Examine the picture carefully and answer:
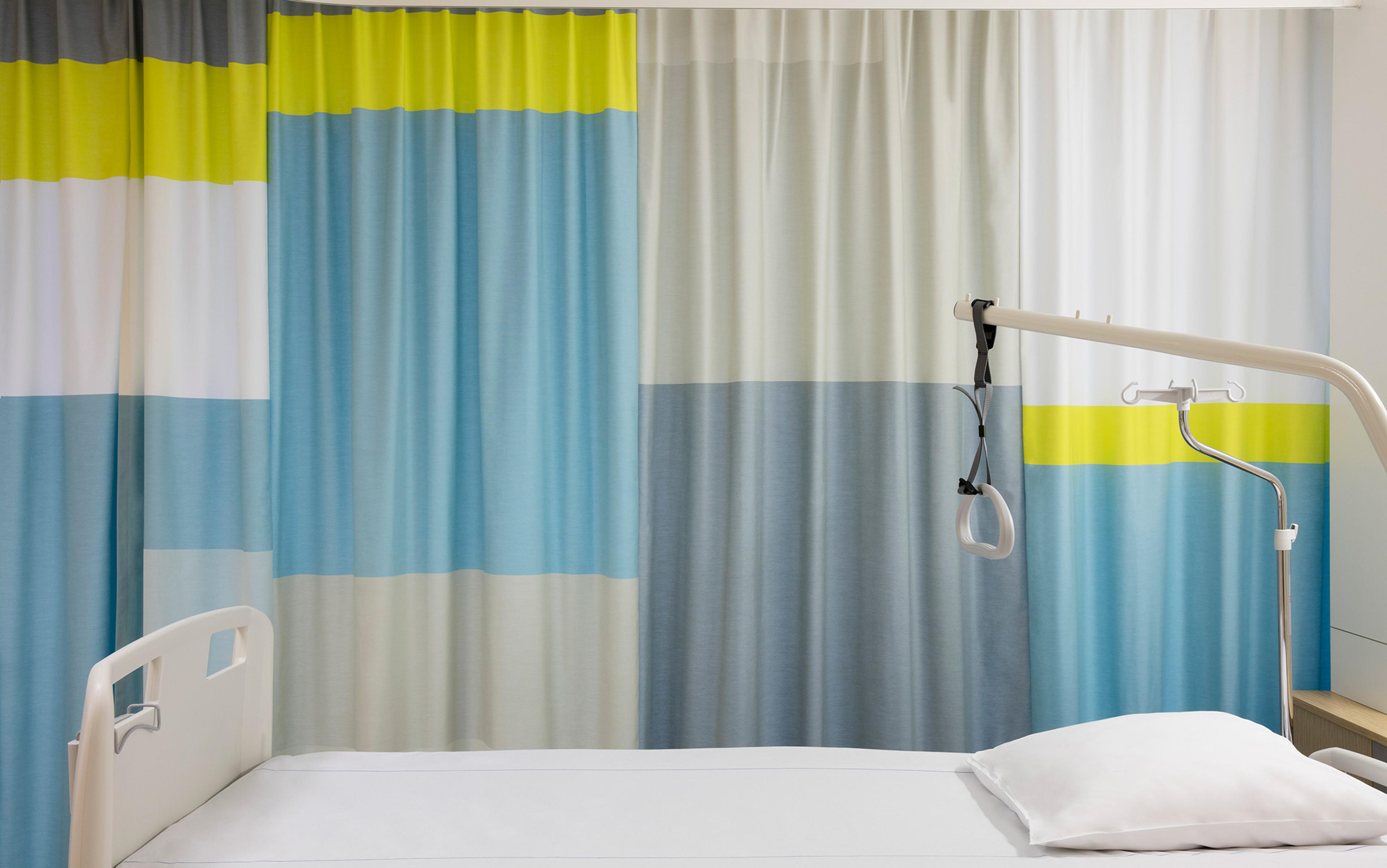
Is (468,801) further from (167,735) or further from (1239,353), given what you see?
(1239,353)

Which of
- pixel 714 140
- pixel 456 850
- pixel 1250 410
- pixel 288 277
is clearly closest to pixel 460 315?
pixel 288 277

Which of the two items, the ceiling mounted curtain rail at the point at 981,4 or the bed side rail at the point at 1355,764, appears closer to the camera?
the bed side rail at the point at 1355,764

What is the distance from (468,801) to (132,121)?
1.93 metres

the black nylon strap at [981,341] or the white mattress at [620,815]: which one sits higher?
the black nylon strap at [981,341]

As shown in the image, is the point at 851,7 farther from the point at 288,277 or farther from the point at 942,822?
the point at 942,822

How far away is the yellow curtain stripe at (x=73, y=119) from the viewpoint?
6.44ft

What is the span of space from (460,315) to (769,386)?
841mm

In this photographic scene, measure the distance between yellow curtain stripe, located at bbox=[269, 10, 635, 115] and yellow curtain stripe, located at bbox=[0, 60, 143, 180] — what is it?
384mm

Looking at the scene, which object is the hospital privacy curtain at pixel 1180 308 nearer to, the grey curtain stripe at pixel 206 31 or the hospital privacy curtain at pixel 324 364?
the hospital privacy curtain at pixel 324 364

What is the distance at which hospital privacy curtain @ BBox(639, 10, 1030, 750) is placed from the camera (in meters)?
1.99

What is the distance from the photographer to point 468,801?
1.30 m

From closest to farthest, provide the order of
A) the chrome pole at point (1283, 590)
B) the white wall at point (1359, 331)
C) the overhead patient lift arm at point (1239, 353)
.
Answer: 1. the overhead patient lift arm at point (1239, 353)
2. the chrome pole at point (1283, 590)
3. the white wall at point (1359, 331)

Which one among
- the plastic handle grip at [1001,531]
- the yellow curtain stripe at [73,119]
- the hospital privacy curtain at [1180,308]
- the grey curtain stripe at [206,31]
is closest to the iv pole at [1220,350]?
the plastic handle grip at [1001,531]

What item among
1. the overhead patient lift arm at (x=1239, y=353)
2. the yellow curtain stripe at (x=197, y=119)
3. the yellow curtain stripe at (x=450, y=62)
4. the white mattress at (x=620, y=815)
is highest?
the yellow curtain stripe at (x=450, y=62)
